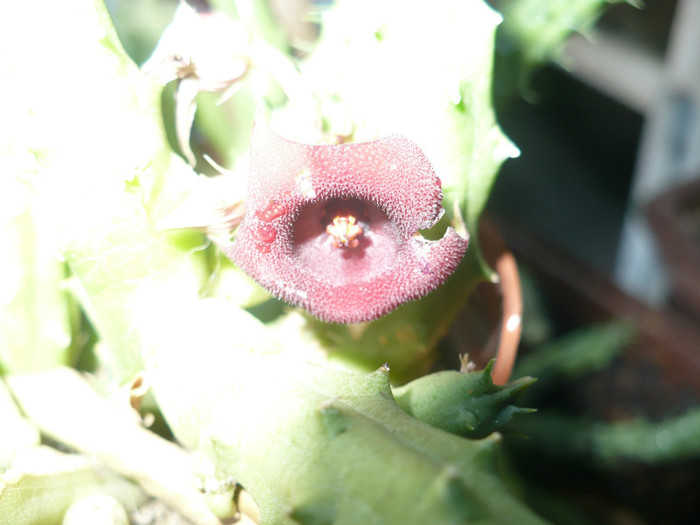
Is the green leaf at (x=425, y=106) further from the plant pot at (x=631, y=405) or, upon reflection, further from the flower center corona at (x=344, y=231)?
the plant pot at (x=631, y=405)

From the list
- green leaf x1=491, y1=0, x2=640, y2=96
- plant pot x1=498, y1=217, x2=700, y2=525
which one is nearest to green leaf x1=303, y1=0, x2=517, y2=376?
green leaf x1=491, y1=0, x2=640, y2=96

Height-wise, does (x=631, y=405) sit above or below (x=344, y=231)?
below

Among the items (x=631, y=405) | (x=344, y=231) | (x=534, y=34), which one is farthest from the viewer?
(x=631, y=405)

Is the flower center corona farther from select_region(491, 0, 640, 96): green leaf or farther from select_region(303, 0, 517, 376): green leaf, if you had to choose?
select_region(491, 0, 640, 96): green leaf

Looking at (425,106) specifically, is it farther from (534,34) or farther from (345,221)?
(534,34)

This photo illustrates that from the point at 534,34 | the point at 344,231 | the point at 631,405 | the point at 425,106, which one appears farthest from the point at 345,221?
the point at 631,405

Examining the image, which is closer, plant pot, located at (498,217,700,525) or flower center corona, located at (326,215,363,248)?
flower center corona, located at (326,215,363,248)

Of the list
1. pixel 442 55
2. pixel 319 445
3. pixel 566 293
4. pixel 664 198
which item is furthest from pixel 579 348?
pixel 319 445

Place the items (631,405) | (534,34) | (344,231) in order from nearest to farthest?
(344,231)
(534,34)
(631,405)
